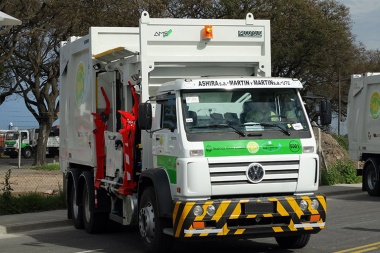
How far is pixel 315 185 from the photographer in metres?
10.7

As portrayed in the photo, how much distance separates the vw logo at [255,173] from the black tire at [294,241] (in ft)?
4.95

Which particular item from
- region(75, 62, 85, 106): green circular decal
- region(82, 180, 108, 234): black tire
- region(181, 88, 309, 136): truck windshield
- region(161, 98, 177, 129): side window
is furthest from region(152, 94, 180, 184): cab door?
region(75, 62, 85, 106): green circular decal

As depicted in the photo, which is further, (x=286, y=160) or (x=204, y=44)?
(x=204, y=44)

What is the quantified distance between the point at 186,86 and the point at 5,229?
5.59 meters

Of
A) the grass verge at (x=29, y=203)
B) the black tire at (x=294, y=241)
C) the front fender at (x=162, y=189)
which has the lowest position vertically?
the black tire at (x=294, y=241)

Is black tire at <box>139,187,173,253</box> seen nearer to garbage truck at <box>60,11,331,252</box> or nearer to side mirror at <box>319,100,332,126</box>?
garbage truck at <box>60,11,331,252</box>

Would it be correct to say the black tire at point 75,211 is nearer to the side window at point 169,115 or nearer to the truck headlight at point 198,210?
the side window at point 169,115

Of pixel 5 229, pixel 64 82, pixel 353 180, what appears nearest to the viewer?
pixel 5 229

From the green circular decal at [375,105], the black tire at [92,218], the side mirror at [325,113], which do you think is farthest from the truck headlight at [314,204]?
the green circular decal at [375,105]

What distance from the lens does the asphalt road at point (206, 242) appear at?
11625 millimetres

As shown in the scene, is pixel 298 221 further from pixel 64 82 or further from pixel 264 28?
pixel 64 82

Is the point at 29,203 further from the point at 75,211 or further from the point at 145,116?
the point at 145,116

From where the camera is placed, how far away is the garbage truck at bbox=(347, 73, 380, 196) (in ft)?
69.9

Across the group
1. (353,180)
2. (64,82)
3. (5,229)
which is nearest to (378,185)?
(353,180)
